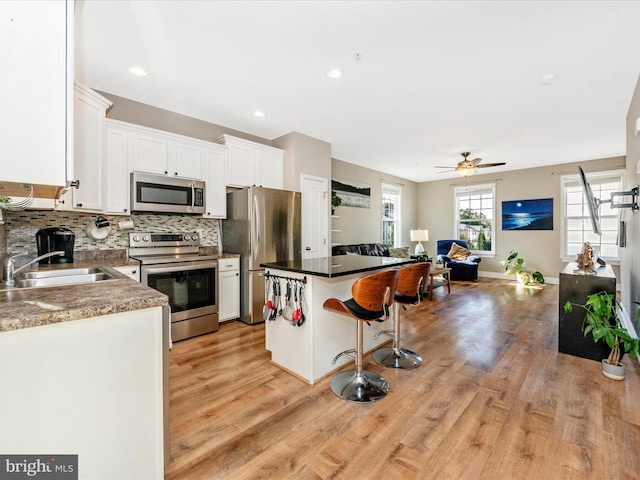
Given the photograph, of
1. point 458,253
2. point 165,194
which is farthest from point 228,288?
point 458,253

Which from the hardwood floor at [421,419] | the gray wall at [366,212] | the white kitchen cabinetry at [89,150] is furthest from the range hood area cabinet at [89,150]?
the gray wall at [366,212]

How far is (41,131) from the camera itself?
1.04 meters

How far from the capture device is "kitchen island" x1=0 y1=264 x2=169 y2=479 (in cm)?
98

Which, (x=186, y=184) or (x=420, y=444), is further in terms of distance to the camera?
(x=186, y=184)

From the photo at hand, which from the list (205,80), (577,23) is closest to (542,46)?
(577,23)

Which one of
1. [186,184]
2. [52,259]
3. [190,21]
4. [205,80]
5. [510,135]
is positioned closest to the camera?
[190,21]

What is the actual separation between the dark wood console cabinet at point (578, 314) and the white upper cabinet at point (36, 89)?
3826 mm

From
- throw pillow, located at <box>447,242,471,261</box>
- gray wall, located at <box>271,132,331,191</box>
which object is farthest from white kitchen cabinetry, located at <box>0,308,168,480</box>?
throw pillow, located at <box>447,242,471,261</box>

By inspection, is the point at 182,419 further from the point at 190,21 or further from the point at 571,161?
the point at 571,161

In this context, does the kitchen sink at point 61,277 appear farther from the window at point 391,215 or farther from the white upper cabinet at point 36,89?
the window at point 391,215

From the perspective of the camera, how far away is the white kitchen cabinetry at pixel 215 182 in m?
3.69

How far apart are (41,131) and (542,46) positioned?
331 cm

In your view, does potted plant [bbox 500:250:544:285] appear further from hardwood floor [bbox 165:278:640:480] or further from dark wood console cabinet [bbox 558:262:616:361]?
hardwood floor [bbox 165:278:640:480]
